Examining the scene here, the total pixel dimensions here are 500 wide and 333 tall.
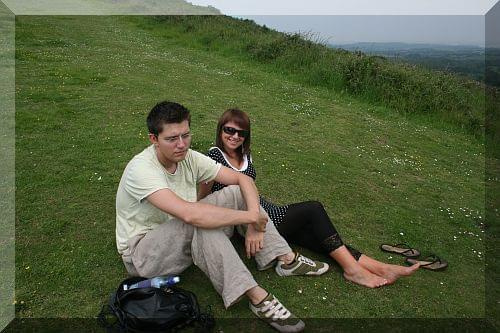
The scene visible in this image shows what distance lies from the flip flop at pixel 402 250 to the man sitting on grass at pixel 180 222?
1.72 metres

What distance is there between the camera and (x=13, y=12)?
19156 millimetres

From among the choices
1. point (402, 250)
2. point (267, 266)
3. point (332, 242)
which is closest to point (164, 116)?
point (267, 266)

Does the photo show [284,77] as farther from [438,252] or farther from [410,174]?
[438,252]

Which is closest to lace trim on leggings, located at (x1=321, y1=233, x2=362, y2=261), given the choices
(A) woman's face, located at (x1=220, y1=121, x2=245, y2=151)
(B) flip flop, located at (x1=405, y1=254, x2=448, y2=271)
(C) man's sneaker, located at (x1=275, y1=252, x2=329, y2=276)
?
(C) man's sneaker, located at (x1=275, y1=252, x2=329, y2=276)

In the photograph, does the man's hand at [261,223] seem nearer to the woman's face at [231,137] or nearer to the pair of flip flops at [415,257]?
the woman's face at [231,137]

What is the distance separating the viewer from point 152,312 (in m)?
3.10

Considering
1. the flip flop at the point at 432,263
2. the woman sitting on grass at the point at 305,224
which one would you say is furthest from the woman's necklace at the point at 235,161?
the flip flop at the point at 432,263

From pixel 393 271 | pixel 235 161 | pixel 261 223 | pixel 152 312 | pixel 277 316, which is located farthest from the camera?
pixel 235 161

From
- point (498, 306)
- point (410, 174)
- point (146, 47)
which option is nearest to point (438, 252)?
point (498, 306)

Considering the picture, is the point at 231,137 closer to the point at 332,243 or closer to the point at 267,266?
the point at 267,266

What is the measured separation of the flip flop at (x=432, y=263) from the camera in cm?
455

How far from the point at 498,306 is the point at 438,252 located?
99 cm

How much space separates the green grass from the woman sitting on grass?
16 centimetres

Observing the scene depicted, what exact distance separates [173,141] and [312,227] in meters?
1.74
